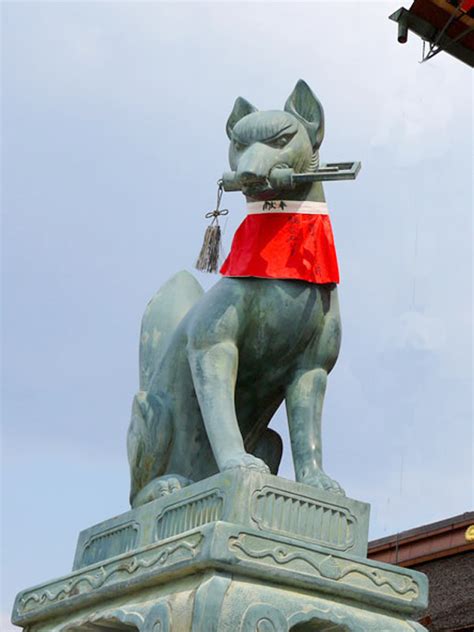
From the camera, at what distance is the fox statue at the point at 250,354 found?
4.46m

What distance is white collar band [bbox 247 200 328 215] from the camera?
4645 mm

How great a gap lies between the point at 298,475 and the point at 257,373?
500 millimetres

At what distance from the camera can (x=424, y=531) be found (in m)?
12.1

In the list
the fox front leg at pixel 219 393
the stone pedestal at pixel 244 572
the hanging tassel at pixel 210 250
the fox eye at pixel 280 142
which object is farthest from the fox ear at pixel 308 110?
the stone pedestal at pixel 244 572

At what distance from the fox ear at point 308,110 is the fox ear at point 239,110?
0.69 ft

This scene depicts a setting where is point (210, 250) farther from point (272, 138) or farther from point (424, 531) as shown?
point (424, 531)

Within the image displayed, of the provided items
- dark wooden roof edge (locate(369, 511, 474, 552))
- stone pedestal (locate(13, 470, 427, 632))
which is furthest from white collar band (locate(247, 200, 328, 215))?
dark wooden roof edge (locate(369, 511, 474, 552))

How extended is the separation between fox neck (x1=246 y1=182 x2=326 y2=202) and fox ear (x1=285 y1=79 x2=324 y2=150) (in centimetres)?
20

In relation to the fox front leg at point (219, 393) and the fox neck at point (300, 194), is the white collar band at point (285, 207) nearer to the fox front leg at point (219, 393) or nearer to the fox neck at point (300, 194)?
the fox neck at point (300, 194)

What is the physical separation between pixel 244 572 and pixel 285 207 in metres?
1.66

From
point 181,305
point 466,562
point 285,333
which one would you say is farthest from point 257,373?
point 466,562

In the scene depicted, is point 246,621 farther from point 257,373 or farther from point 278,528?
point 257,373

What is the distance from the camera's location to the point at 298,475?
14.6 feet

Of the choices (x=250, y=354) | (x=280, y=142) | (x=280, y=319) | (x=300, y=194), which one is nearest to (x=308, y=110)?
(x=280, y=142)
